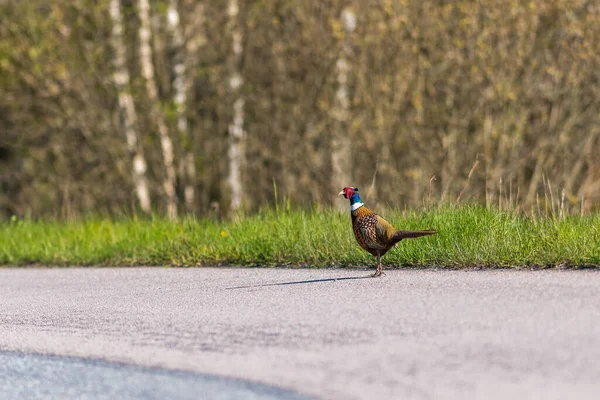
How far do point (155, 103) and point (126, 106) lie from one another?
730 millimetres

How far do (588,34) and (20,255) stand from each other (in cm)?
1043

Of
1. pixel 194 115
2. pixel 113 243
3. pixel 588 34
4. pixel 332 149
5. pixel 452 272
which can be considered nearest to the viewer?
pixel 452 272

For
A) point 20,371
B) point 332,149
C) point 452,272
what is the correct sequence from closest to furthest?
point 20,371 < point 452,272 < point 332,149

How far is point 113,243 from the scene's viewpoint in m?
12.1

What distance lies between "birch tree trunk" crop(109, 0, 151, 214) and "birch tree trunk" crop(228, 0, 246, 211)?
1.96 metres

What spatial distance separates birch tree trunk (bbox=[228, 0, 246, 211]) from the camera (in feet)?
69.7

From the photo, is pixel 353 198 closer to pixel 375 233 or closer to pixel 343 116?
pixel 375 233

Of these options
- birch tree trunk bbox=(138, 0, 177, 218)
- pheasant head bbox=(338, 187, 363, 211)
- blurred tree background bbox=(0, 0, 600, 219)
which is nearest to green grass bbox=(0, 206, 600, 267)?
pheasant head bbox=(338, 187, 363, 211)

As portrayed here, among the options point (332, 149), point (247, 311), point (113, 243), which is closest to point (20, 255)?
point (113, 243)

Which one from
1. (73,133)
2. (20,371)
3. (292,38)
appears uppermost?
(292,38)

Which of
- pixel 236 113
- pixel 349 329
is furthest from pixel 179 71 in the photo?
pixel 349 329

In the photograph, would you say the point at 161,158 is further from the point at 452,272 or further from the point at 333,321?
the point at 333,321

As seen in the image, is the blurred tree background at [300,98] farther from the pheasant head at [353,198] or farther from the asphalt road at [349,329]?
the asphalt road at [349,329]

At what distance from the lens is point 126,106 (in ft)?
68.9
